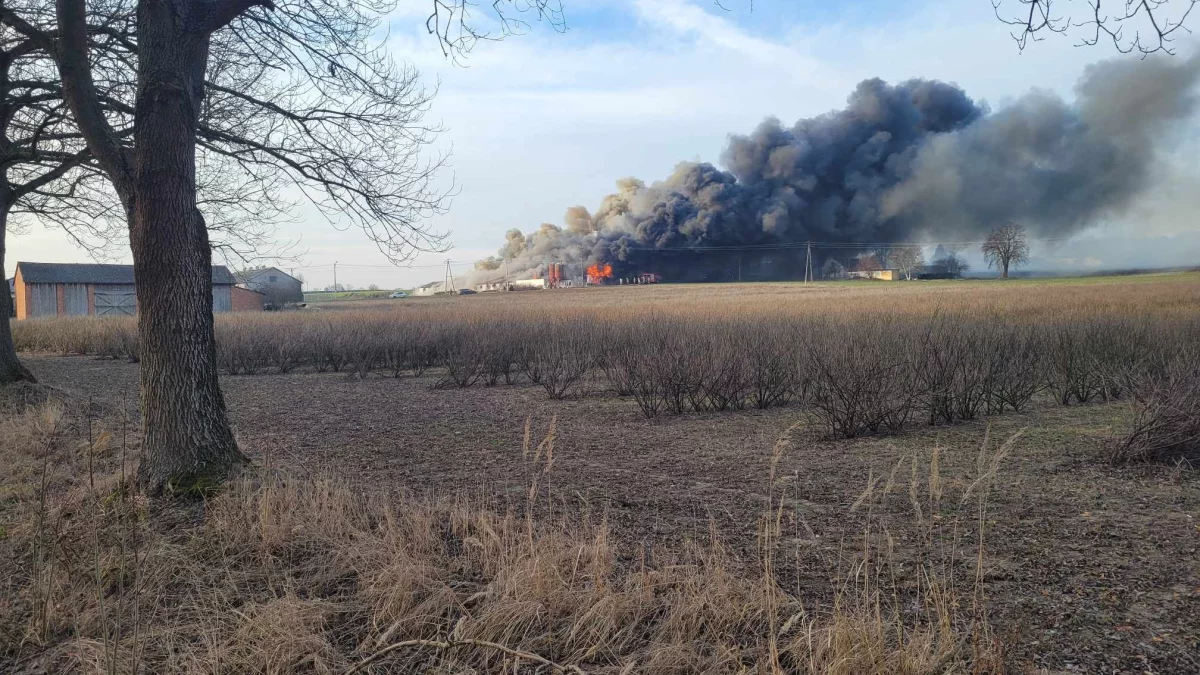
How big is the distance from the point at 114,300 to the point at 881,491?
163 ft

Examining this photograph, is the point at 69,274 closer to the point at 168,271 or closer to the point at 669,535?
the point at 168,271

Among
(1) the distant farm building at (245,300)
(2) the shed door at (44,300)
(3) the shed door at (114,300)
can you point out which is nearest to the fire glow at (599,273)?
(1) the distant farm building at (245,300)

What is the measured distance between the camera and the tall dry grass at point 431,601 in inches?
112

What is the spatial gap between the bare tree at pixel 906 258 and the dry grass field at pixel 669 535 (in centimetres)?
→ 6036

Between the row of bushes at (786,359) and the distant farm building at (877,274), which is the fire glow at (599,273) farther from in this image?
the row of bushes at (786,359)

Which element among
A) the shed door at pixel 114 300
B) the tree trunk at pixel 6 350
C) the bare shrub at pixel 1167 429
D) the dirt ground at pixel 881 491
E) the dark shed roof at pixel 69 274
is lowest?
the dirt ground at pixel 881 491

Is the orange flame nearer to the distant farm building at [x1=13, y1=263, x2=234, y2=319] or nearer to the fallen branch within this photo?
the distant farm building at [x1=13, y1=263, x2=234, y2=319]

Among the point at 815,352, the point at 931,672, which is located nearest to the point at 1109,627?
the point at 931,672

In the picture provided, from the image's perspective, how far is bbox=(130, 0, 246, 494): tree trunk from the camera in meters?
5.05

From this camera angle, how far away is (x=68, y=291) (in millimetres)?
43688

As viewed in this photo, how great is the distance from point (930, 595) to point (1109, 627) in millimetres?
643

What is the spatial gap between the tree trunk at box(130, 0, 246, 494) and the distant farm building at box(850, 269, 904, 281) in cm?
6310

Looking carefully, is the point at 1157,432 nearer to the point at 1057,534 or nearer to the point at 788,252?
the point at 1057,534

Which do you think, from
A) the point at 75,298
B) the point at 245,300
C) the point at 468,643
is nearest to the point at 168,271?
the point at 468,643
